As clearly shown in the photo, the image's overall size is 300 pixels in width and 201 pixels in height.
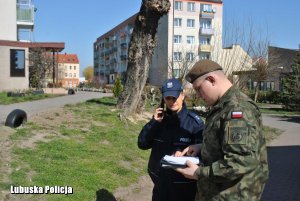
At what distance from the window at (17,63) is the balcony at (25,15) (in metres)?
6.34

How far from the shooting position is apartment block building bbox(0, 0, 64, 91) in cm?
3060

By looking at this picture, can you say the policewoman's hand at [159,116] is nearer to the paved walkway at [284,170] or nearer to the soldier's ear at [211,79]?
the soldier's ear at [211,79]

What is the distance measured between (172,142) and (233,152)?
1290 millimetres

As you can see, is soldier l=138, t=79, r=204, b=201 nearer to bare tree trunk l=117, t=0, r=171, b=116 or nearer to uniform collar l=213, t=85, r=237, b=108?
uniform collar l=213, t=85, r=237, b=108

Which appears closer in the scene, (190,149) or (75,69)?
(190,149)

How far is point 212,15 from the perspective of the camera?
72250 millimetres

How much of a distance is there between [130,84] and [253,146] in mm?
10560

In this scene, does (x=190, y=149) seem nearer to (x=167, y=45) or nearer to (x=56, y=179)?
(x=56, y=179)

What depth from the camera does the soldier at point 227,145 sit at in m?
2.46

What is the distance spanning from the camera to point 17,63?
3148 centimetres

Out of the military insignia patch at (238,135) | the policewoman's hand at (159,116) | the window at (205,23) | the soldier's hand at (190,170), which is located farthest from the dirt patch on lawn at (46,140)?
the window at (205,23)

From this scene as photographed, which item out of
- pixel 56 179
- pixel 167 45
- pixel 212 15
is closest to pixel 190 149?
pixel 56 179

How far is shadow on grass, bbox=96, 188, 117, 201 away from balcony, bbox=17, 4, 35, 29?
3353 centimetres

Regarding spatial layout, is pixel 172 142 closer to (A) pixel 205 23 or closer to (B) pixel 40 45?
(B) pixel 40 45
